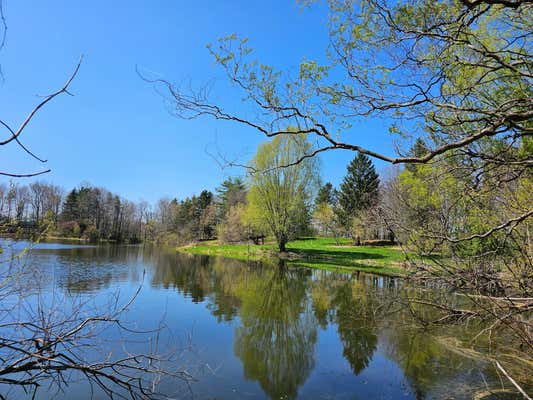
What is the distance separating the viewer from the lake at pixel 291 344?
5980 mm

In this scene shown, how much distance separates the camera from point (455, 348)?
823 centimetres

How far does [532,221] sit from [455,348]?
408 cm

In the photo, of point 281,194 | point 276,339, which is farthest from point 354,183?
point 276,339

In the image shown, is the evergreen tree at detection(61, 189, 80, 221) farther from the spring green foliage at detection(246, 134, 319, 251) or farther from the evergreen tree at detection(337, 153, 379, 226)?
the evergreen tree at detection(337, 153, 379, 226)

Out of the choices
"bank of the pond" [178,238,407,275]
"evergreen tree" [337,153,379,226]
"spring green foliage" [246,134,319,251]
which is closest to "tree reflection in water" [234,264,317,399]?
"bank of the pond" [178,238,407,275]

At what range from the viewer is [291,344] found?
8508 millimetres

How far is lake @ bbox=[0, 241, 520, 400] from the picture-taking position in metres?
5.98

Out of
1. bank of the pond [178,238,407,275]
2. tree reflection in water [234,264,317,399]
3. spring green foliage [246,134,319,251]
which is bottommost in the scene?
tree reflection in water [234,264,317,399]

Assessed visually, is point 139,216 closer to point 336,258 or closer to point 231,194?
point 231,194

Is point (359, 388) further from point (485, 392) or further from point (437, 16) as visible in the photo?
point (437, 16)

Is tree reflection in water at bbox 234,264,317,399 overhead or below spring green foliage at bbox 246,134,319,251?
below

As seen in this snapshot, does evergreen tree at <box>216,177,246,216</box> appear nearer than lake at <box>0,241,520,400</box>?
No

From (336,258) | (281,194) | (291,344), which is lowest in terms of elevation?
(291,344)

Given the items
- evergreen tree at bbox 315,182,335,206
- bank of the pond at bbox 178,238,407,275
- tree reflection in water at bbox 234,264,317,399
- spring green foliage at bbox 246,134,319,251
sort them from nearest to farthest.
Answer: tree reflection in water at bbox 234,264,317,399 → bank of the pond at bbox 178,238,407,275 → spring green foliage at bbox 246,134,319,251 → evergreen tree at bbox 315,182,335,206
